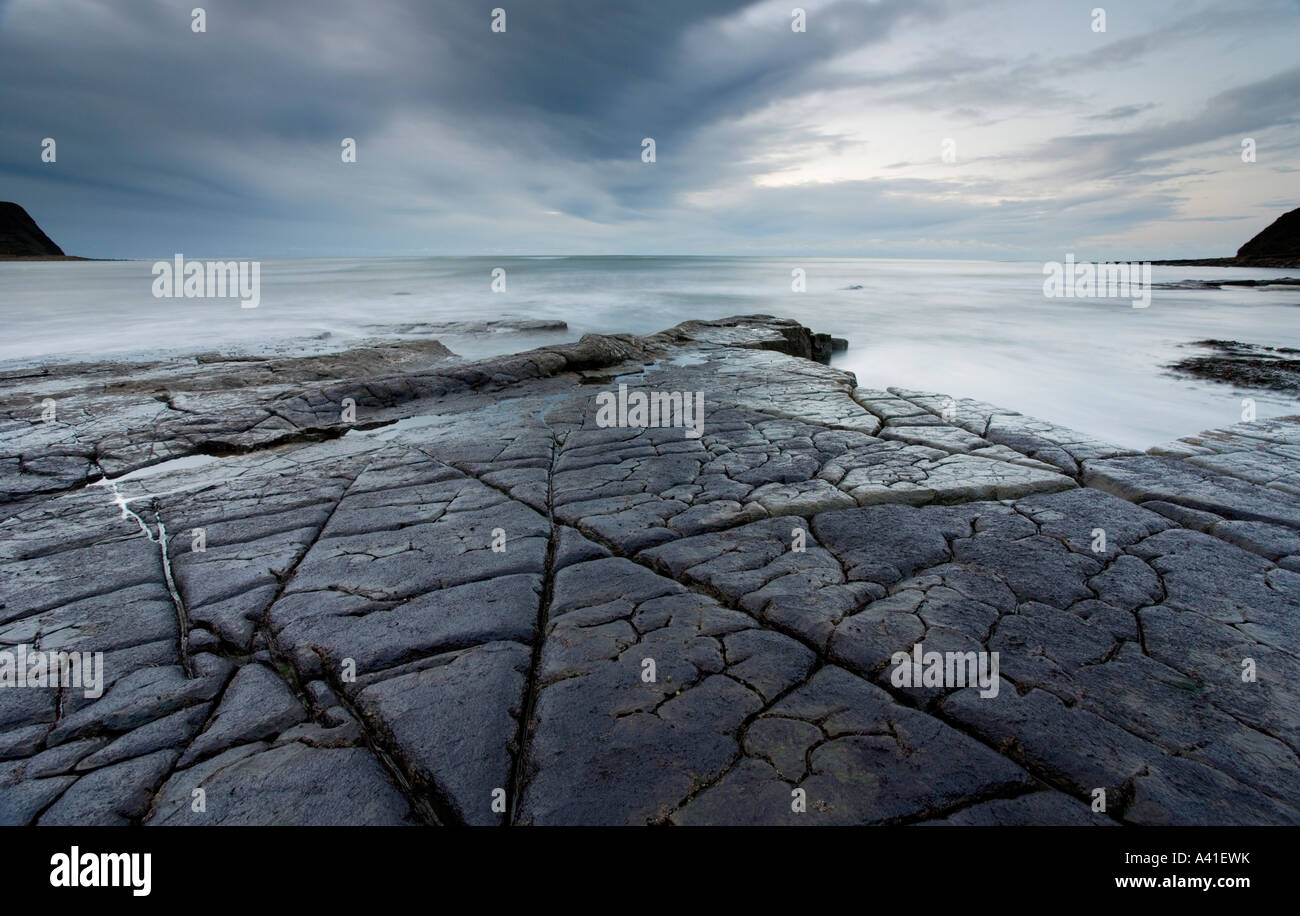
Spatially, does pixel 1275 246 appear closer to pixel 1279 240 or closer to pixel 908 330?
pixel 1279 240

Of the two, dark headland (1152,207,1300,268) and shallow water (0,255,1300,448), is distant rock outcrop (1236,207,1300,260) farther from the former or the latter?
shallow water (0,255,1300,448)

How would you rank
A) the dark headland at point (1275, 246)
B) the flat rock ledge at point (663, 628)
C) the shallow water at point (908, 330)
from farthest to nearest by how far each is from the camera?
the dark headland at point (1275, 246) < the shallow water at point (908, 330) < the flat rock ledge at point (663, 628)

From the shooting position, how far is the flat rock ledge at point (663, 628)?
2100 millimetres

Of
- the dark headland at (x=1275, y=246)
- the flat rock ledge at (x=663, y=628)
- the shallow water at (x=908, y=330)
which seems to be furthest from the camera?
the dark headland at (x=1275, y=246)

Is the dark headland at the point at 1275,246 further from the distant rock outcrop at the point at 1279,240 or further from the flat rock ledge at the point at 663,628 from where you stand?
the flat rock ledge at the point at 663,628

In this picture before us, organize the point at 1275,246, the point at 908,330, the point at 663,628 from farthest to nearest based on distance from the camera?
the point at 1275,246 → the point at 908,330 → the point at 663,628

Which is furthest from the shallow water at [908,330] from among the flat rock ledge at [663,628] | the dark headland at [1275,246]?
the dark headland at [1275,246]

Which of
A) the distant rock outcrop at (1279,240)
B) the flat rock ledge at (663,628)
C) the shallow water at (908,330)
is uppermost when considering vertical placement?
the distant rock outcrop at (1279,240)

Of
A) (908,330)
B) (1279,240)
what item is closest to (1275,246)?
(1279,240)

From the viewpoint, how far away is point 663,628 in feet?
9.64

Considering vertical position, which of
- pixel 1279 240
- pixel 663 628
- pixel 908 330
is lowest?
pixel 663 628

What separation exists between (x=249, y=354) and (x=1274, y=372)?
707 inches

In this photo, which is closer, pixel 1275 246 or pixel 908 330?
pixel 908 330
